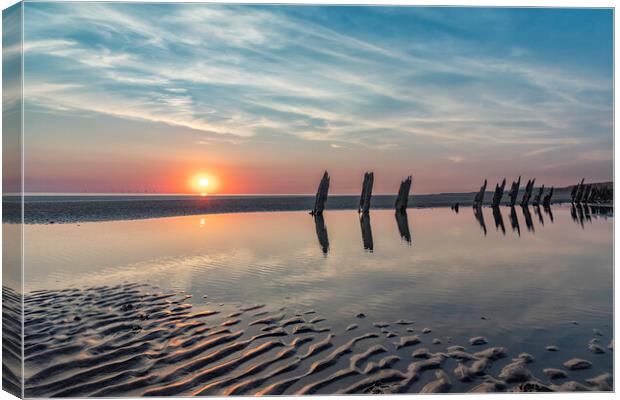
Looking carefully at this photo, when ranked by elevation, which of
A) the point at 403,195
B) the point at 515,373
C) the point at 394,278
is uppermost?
the point at 403,195

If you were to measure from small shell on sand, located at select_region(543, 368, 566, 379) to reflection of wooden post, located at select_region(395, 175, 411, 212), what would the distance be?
108ft

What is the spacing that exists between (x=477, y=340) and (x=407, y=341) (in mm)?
926

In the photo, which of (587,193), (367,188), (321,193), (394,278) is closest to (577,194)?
(587,193)

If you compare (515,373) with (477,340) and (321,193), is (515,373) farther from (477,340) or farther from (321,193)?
(321,193)

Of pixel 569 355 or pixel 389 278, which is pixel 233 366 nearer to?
pixel 569 355

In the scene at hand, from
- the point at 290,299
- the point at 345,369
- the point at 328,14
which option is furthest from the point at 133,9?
the point at 345,369

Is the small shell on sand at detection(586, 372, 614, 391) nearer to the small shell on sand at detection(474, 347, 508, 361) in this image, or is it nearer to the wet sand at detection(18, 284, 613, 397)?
the wet sand at detection(18, 284, 613, 397)

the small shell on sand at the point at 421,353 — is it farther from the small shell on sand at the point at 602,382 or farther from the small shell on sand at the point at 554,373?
the small shell on sand at the point at 602,382

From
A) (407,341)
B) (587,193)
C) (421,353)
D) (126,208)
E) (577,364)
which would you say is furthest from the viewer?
(587,193)

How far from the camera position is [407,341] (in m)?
5.65

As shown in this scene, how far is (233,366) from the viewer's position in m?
5.05

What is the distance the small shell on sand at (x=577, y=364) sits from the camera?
5.00 meters

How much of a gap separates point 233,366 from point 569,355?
399 centimetres

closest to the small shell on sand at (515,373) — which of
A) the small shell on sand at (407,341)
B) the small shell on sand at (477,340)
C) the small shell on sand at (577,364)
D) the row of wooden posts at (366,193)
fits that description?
the small shell on sand at (577,364)
